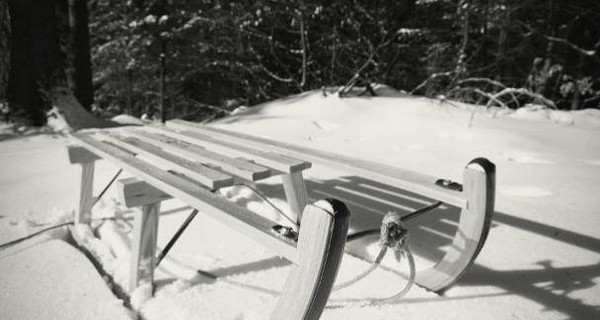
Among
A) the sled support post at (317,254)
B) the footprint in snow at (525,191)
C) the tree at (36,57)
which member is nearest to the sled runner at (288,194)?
the sled support post at (317,254)

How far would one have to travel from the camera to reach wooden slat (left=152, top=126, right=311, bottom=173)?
1.68m

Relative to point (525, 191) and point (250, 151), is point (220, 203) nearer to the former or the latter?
point (250, 151)

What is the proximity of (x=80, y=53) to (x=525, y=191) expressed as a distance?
6770 millimetres

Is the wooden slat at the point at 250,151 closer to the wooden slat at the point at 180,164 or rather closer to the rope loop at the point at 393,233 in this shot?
the wooden slat at the point at 180,164

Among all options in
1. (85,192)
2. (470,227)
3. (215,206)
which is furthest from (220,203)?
(85,192)

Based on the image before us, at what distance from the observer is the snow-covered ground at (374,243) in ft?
5.26

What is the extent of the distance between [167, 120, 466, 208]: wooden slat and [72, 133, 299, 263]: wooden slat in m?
0.65

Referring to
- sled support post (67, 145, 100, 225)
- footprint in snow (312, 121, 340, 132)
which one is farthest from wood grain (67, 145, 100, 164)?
footprint in snow (312, 121, 340, 132)

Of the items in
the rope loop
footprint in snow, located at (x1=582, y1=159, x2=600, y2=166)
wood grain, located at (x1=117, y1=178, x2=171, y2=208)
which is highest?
the rope loop

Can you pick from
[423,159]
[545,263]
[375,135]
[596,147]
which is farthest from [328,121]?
[545,263]

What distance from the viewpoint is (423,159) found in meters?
3.62

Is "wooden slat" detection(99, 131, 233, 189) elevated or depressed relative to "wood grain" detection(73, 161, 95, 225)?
elevated

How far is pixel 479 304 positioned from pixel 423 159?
216cm

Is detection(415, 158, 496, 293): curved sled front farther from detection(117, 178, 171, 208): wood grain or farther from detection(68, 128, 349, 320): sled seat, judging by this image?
detection(117, 178, 171, 208): wood grain
